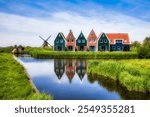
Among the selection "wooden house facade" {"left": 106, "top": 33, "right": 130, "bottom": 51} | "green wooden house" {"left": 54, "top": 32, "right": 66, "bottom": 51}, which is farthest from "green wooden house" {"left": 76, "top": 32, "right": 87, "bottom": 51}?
"wooden house facade" {"left": 106, "top": 33, "right": 130, "bottom": 51}

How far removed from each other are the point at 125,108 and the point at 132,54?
1909 inches

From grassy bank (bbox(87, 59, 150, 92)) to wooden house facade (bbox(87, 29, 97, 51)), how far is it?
38.4 metres

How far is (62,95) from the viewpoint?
720 inches

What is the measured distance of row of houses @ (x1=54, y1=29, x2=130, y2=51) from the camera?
224ft

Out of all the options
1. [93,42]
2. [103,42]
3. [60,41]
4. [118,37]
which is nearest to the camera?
[103,42]

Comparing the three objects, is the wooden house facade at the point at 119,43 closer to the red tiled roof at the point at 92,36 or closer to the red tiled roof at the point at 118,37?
the red tiled roof at the point at 118,37

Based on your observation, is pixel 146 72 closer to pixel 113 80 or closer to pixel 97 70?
pixel 113 80

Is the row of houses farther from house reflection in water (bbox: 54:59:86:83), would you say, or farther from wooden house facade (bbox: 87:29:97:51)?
house reflection in water (bbox: 54:59:86:83)

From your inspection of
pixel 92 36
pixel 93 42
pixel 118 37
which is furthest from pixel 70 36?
pixel 118 37

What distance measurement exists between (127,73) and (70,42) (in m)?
49.0

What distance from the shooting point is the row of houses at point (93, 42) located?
6812cm

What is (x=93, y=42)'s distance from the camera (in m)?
69.2

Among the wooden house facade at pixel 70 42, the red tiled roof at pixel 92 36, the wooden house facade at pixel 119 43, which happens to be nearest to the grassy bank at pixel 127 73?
the wooden house facade at pixel 119 43

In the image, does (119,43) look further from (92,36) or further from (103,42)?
(92,36)
